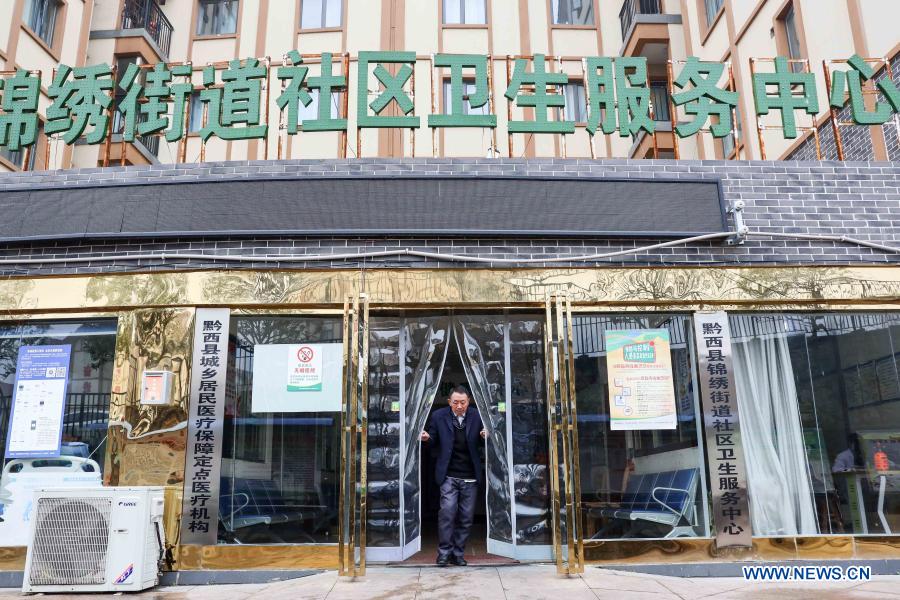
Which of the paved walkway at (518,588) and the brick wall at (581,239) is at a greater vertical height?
the brick wall at (581,239)

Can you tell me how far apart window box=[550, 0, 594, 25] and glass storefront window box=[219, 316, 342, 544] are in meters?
10.6

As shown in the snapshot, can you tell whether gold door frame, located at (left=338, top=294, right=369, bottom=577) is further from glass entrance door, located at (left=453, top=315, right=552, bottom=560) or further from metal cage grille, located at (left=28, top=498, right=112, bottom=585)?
metal cage grille, located at (left=28, top=498, right=112, bottom=585)

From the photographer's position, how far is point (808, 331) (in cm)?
656

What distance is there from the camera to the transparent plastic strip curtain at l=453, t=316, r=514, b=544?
6.38 metres

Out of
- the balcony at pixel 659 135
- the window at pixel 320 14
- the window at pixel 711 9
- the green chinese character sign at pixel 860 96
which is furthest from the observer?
the window at pixel 320 14

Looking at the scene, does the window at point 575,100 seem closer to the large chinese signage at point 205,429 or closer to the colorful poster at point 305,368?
the colorful poster at point 305,368

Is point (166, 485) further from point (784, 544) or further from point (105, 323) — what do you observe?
point (784, 544)

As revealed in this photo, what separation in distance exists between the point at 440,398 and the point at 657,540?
16.5 feet

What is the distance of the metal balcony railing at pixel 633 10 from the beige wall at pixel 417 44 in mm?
232

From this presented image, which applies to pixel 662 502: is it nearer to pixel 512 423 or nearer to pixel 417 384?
pixel 512 423

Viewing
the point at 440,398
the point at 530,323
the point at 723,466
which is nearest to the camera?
the point at 723,466

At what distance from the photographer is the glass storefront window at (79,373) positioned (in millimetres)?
6324

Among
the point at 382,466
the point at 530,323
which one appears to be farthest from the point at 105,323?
the point at 530,323

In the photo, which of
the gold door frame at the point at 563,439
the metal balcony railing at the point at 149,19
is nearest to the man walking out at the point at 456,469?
the gold door frame at the point at 563,439
